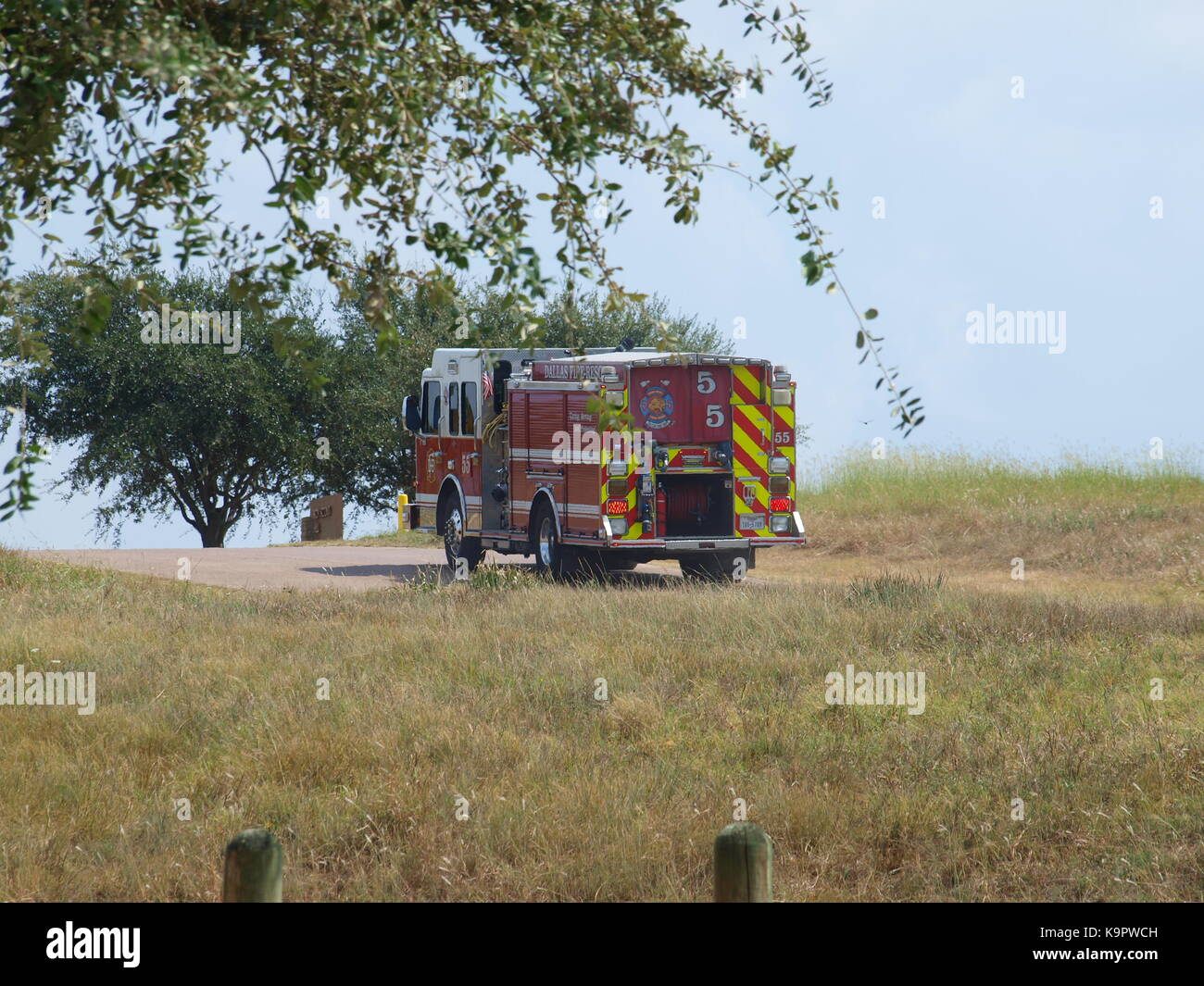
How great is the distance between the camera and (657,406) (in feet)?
59.1

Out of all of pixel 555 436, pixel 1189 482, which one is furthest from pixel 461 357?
pixel 1189 482

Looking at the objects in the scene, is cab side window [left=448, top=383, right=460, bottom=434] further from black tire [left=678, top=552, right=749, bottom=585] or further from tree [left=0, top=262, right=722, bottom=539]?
tree [left=0, top=262, right=722, bottom=539]

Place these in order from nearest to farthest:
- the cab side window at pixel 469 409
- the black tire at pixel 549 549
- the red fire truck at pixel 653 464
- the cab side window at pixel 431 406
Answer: the red fire truck at pixel 653 464
the black tire at pixel 549 549
the cab side window at pixel 469 409
the cab side window at pixel 431 406

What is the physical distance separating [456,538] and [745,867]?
58.8 feet

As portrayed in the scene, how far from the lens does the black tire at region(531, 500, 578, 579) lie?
61.0ft

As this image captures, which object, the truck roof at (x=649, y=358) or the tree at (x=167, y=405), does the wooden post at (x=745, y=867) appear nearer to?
the truck roof at (x=649, y=358)

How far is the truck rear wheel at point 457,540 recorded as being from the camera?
70.3 feet

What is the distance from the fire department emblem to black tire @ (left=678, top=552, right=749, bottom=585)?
7.69 feet

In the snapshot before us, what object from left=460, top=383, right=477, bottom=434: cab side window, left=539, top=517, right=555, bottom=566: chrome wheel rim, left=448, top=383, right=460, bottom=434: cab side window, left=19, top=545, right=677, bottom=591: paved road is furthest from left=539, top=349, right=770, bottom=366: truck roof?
left=19, top=545, right=677, bottom=591: paved road

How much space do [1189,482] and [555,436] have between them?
1300 centimetres

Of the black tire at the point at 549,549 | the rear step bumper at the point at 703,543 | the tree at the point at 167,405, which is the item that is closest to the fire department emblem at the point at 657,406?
the rear step bumper at the point at 703,543

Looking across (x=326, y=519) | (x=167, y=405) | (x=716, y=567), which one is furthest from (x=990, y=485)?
(x=167, y=405)

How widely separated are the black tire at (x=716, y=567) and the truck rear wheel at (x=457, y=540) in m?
3.79

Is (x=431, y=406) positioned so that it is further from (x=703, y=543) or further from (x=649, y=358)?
(x=703, y=543)
